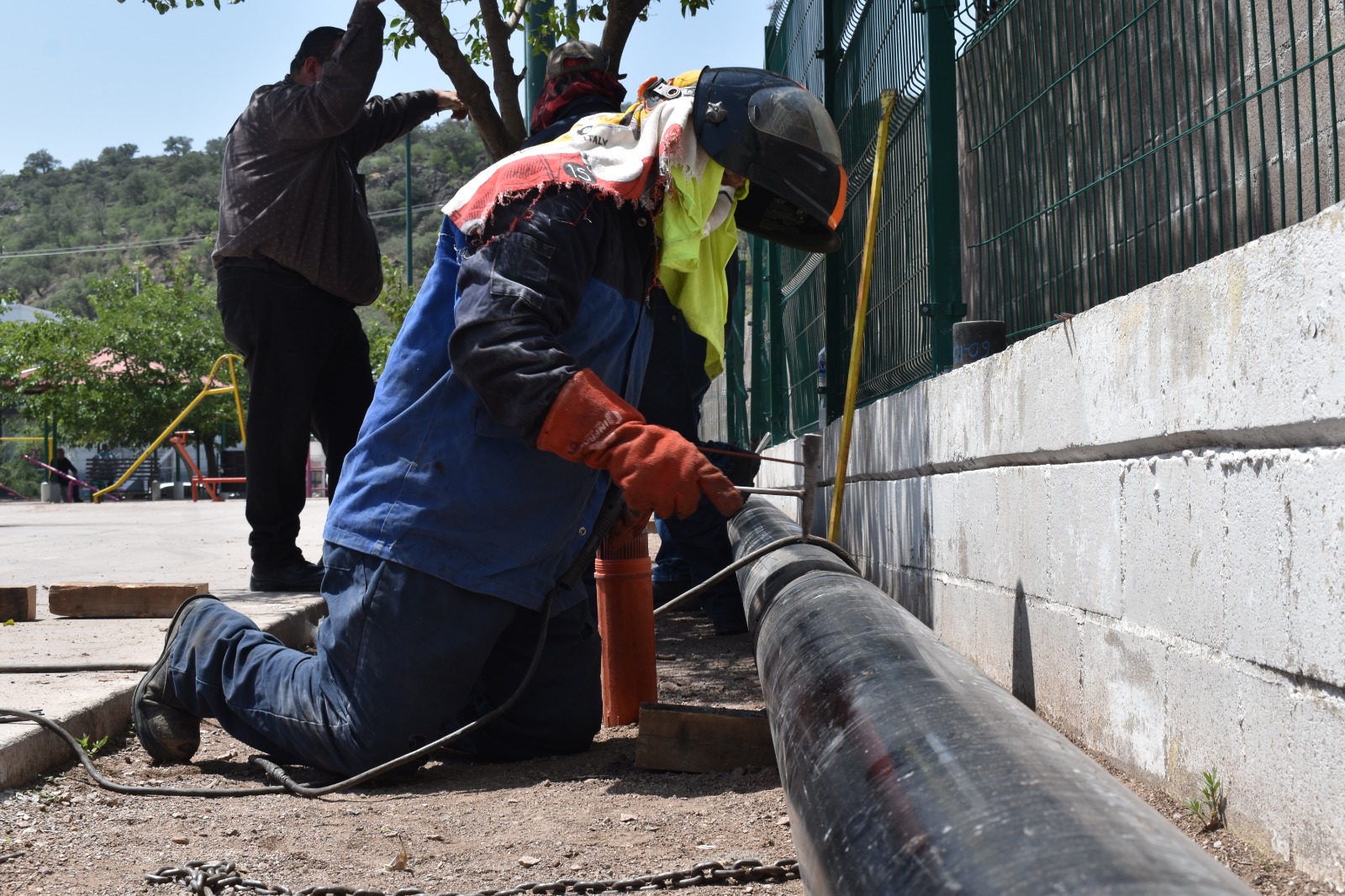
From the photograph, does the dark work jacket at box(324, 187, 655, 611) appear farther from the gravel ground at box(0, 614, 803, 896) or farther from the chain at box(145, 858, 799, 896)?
the chain at box(145, 858, 799, 896)

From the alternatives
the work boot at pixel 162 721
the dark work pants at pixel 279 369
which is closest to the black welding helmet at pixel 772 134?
the work boot at pixel 162 721

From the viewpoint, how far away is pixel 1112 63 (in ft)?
8.06

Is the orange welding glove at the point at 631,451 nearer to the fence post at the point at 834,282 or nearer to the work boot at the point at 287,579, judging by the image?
the fence post at the point at 834,282

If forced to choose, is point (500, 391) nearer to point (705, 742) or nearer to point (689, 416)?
point (705, 742)

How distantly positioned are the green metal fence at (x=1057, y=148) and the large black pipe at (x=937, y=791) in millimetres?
954

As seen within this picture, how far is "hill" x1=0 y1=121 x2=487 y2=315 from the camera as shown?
99312mm

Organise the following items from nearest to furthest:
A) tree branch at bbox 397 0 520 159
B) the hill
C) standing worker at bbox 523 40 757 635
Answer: standing worker at bbox 523 40 757 635, tree branch at bbox 397 0 520 159, the hill

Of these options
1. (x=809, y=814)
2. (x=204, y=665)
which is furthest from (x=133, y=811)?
(x=809, y=814)

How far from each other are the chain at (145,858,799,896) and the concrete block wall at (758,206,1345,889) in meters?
0.69

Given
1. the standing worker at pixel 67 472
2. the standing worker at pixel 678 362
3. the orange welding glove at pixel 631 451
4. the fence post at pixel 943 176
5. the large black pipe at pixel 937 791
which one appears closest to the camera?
the large black pipe at pixel 937 791

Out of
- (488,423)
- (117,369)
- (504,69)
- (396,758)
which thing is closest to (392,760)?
(396,758)

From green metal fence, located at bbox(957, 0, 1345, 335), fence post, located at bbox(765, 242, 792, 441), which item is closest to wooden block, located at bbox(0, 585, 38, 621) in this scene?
green metal fence, located at bbox(957, 0, 1345, 335)

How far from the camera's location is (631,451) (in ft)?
7.68

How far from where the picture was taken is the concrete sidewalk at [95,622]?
9.30 feet
